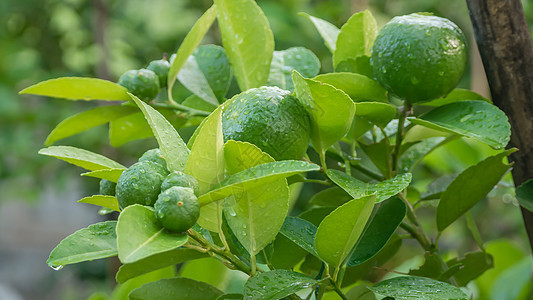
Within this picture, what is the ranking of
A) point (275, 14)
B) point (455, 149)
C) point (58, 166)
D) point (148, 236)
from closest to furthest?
point (148, 236) < point (455, 149) < point (275, 14) < point (58, 166)

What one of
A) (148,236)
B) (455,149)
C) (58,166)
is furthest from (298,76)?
(58,166)

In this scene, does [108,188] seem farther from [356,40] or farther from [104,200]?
[356,40]


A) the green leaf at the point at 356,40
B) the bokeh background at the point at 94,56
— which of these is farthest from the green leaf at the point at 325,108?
the bokeh background at the point at 94,56

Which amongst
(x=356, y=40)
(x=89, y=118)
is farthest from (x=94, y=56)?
(x=356, y=40)

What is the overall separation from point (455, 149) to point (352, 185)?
57cm

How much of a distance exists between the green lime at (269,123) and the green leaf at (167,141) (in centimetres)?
4

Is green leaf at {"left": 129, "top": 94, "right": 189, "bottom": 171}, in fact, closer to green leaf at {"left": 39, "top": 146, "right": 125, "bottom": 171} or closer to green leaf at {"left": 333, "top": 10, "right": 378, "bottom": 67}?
green leaf at {"left": 39, "top": 146, "right": 125, "bottom": 171}

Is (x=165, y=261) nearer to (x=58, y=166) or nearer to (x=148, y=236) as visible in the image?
(x=148, y=236)

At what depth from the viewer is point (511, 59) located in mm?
458

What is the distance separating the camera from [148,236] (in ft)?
0.96

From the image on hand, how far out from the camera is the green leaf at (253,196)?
0.31 meters

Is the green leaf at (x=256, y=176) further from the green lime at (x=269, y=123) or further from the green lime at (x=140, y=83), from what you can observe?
the green lime at (x=140, y=83)

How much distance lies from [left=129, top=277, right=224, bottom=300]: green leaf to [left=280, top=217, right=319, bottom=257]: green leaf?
0.10 meters

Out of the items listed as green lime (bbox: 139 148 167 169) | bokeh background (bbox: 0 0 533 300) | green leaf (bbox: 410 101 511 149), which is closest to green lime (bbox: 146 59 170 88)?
green lime (bbox: 139 148 167 169)
